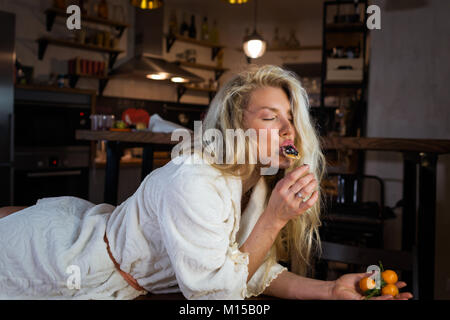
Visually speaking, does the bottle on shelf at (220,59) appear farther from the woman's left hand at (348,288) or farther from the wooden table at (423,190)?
the woman's left hand at (348,288)

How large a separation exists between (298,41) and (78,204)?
575 centimetres

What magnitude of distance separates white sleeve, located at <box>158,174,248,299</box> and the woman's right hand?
153 mm

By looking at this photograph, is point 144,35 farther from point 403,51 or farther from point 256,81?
point 256,81

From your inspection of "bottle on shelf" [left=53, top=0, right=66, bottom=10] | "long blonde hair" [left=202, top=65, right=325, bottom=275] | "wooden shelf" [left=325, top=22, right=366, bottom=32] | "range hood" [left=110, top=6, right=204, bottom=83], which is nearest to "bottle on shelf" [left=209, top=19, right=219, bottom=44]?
"range hood" [left=110, top=6, right=204, bottom=83]

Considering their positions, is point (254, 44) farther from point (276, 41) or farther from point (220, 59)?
point (220, 59)

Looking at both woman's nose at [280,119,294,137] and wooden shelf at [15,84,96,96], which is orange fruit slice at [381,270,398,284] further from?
wooden shelf at [15,84,96,96]

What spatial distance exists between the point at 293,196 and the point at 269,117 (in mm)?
280

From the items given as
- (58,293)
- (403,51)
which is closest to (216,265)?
(58,293)

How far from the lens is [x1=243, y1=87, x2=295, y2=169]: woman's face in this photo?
112 centimetres

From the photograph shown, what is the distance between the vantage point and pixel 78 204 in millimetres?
1393

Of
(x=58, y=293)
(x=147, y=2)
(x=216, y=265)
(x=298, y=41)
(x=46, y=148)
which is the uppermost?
(x=298, y=41)

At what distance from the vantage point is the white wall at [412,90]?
2664 mm

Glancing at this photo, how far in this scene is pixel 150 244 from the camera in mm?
1079

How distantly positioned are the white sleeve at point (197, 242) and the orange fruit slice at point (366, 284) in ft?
1.21
